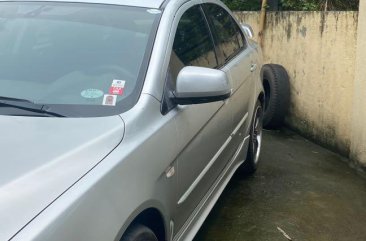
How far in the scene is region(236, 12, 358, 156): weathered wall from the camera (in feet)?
17.6

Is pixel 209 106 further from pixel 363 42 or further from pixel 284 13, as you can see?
pixel 284 13

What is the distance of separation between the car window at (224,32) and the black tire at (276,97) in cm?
185

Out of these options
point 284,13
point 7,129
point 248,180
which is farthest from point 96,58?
point 284,13

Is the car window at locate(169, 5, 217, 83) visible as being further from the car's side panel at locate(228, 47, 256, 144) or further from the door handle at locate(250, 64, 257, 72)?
the door handle at locate(250, 64, 257, 72)

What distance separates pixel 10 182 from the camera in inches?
67.9

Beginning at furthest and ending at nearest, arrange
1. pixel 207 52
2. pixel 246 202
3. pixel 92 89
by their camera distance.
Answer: pixel 246 202 < pixel 207 52 < pixel 92 89

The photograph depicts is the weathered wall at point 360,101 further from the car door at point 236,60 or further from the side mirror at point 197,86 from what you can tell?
the side mirror at point 197,86

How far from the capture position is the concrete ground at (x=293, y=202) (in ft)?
12.4

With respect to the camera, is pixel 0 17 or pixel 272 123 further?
pixel 272 123

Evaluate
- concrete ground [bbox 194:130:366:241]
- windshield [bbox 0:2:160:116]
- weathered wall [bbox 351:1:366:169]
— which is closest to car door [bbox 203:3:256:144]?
concrete ground [bbox 194:130:366:241]

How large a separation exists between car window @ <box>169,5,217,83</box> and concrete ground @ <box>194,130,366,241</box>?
1258 mm

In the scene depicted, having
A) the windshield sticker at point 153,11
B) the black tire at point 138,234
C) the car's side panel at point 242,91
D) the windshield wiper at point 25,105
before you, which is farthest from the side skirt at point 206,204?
the windshield sticker at point 153,11

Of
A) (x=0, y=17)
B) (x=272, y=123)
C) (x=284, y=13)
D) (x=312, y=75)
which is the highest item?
(x=0, y=17)

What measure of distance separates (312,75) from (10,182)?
4854 millimetres
